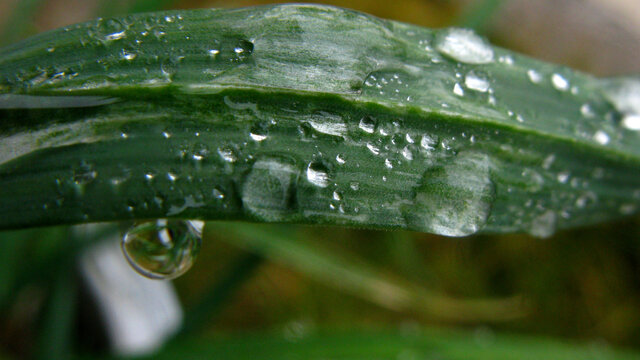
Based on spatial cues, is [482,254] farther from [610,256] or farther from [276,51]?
[276,51]

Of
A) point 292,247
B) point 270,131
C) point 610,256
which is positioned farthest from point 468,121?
point 610,256

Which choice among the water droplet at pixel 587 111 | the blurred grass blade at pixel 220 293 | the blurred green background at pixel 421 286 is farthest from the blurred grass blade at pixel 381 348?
the water droplet at pixel 587 111

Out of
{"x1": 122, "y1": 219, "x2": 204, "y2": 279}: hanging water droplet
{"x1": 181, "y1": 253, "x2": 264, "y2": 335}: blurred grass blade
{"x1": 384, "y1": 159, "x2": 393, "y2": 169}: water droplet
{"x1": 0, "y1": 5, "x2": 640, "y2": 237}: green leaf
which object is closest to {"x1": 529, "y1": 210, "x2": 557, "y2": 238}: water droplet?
{"x1": 0, "y1": 5, "x2": 640, "y2": 237}: green leaf

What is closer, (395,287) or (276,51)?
(276,51)

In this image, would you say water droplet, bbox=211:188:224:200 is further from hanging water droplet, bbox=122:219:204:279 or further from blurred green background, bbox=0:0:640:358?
blurred green background, bbox=0:0:640:358

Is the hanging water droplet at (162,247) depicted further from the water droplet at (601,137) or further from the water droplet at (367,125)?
the water droplet at (601,137)

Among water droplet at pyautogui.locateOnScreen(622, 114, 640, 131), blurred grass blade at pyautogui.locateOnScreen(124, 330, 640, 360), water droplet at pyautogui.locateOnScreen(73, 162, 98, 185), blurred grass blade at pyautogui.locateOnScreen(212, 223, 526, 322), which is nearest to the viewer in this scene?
water droplet at pyautogui.locateOnScreen(73, 162, 98, 185)

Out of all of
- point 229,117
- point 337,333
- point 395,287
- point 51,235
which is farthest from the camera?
point 395,287

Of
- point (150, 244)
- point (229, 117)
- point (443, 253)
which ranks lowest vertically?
point (443, 253)
